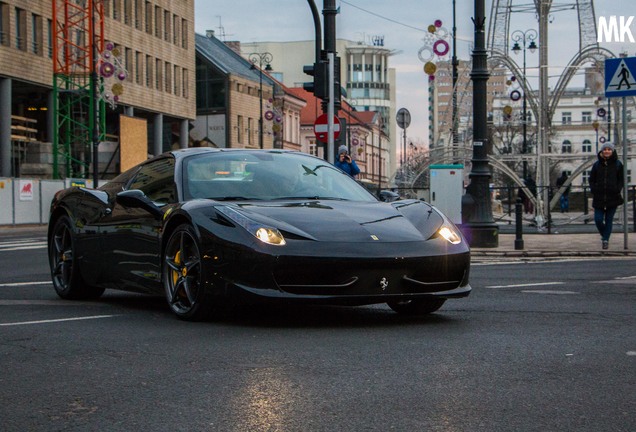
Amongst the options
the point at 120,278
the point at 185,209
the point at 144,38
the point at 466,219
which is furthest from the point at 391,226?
the point at 144,38

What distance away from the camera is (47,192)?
48.3m

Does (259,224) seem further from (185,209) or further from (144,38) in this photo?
(144,38)

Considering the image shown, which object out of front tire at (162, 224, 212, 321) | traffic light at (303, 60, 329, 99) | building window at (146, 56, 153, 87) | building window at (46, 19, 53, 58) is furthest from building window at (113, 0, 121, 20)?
front tire at (162, 224, 212, 321)

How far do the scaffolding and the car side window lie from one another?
160 feet

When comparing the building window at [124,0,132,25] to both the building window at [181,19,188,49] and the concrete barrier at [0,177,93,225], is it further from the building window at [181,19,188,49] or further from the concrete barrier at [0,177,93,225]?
the concrete barrier at [0,177,93,225]

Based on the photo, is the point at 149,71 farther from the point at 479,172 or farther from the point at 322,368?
the point at 322,368

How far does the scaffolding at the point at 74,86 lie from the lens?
59.7 meters

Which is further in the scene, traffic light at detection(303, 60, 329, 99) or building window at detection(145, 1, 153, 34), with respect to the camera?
building window at detection(145, 1, 153, 34)

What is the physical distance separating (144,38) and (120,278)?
6733 centimetres

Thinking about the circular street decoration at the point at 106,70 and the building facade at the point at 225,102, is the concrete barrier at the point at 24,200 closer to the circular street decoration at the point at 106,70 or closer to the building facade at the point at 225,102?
the circular street decoration at the point at 106,70

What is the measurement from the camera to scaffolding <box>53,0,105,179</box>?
59.7 meters

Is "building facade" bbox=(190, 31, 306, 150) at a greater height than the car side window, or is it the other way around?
"building facade" bbox=(190, 31, 306, 150)

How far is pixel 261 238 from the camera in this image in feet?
25.0

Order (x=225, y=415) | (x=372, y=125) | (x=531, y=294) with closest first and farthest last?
1. (x=225, y=415)
2. (x=531, y=294)
3. (x=372, y=125)
